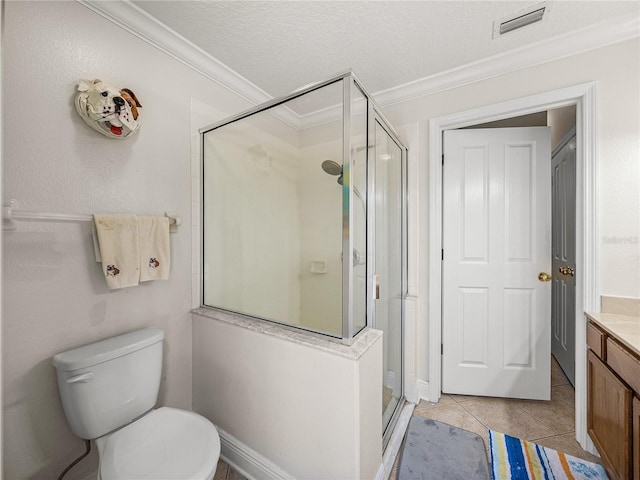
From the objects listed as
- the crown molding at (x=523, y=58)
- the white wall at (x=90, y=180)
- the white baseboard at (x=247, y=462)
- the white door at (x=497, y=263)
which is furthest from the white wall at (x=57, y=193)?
the white door at (x=497, y=263)

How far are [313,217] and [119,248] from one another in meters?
1.08

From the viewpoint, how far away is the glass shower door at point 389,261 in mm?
1644

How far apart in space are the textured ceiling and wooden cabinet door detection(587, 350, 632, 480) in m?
1.84

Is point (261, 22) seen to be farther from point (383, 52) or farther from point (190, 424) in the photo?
point (190, 424)

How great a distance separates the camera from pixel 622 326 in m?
1.45

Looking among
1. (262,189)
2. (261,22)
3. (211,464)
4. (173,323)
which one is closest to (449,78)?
(261,22)

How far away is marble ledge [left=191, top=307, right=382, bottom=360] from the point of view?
125 cm

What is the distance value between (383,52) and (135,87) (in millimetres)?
1437

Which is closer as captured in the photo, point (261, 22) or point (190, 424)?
point (190, 424)

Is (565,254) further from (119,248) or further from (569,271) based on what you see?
(119,248)

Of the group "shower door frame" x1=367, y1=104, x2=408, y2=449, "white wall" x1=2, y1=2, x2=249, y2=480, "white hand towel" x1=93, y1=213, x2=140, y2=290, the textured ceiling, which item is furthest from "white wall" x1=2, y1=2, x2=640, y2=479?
"shower door frame" x1=367, y1=104, x2=408, y2=449

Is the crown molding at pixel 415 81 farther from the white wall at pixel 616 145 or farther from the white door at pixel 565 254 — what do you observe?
the white door at pixel 565 254

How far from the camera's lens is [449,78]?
203cm

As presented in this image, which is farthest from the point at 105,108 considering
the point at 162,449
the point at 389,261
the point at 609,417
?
the point at 609,417
